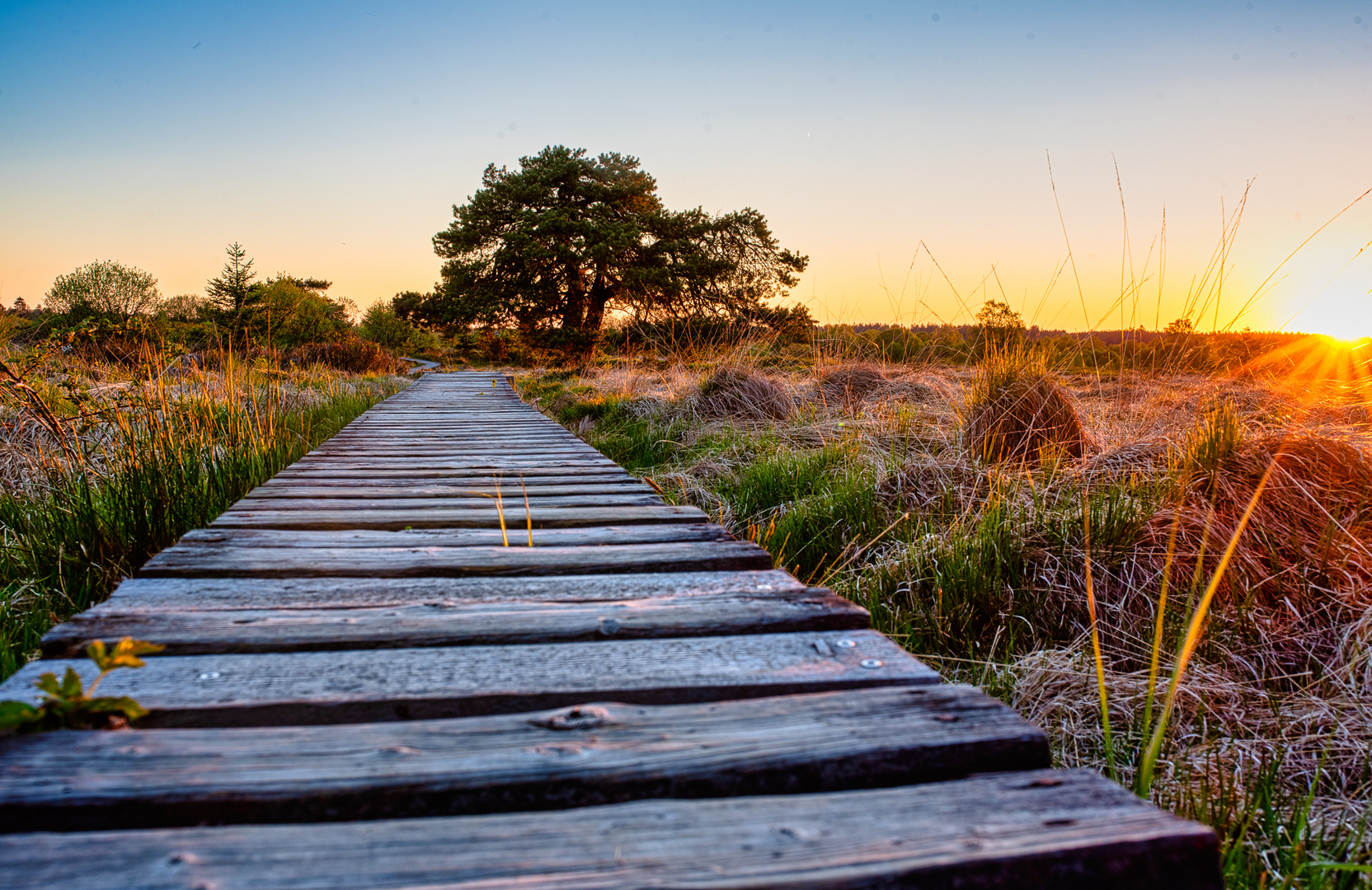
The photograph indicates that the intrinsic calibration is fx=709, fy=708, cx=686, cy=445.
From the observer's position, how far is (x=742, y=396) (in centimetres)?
689

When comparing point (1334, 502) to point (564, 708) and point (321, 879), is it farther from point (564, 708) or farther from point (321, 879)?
point (321, 879)

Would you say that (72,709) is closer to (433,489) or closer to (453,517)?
(453,517)

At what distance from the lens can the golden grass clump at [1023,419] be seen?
405 centimetres

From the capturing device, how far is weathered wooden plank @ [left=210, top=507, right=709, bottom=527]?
8.19 ft

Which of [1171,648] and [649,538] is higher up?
[649,538]

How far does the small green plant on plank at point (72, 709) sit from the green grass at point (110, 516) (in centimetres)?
124

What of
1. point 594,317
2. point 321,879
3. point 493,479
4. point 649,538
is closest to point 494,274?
point 594,317

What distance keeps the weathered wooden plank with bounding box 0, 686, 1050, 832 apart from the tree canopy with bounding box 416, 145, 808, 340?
1784cm

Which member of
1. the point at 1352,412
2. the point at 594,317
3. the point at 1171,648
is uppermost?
the point at 594,317

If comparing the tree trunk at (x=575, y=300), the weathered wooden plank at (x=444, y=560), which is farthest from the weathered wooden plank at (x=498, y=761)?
the tree trunk at (x=575, y=300)

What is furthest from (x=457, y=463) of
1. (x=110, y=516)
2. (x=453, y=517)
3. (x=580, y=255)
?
(x=580, y=255)

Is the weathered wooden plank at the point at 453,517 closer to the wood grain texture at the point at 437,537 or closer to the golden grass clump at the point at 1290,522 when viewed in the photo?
the wood grain texture at the point at 437,537

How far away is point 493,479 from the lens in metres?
3.53

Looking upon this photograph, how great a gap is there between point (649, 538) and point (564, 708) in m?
1.21
